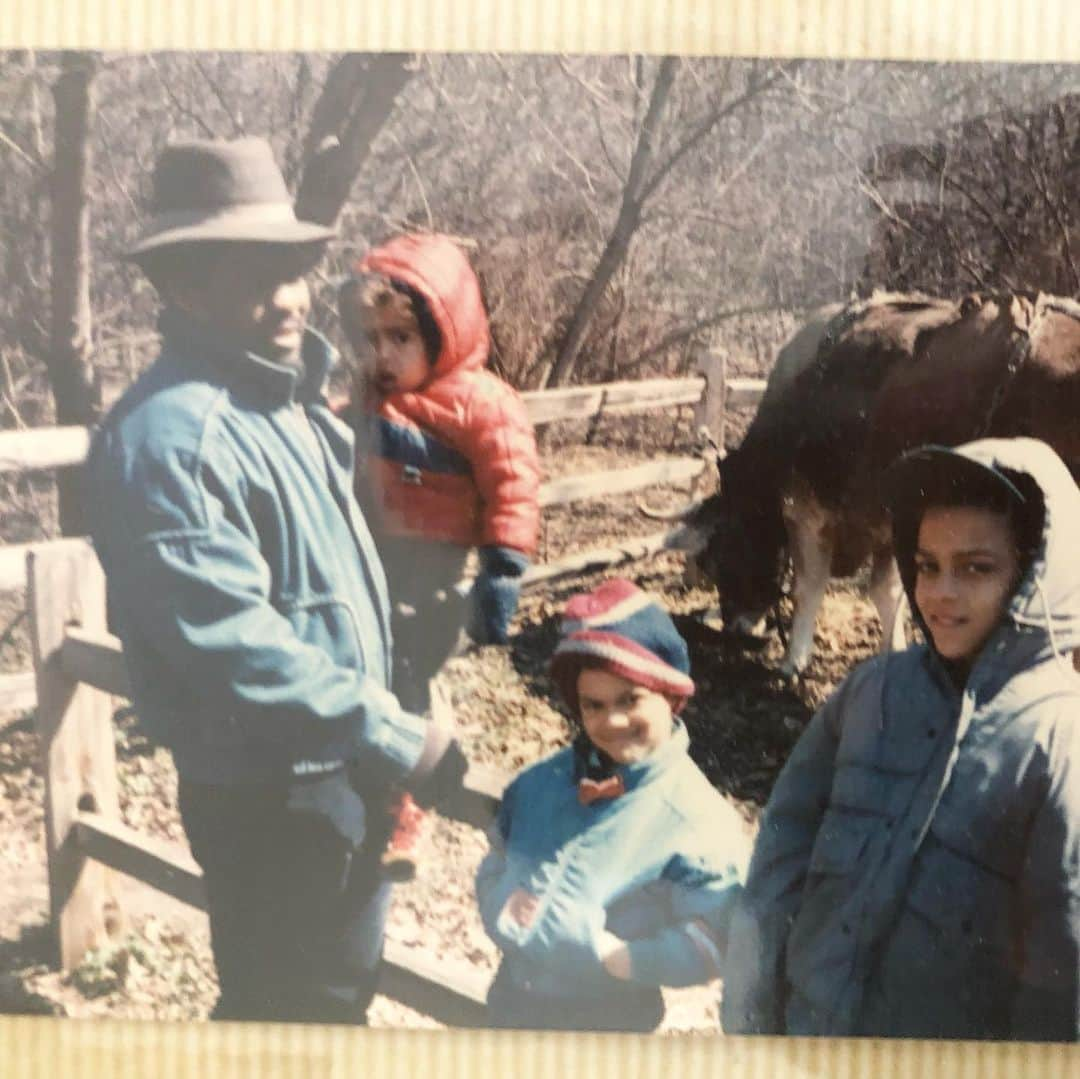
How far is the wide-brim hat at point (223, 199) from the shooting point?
2.06m

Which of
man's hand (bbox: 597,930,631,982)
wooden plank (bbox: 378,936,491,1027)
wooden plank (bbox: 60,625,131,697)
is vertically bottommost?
wooden plank (bbox: 378,936,491,1027)

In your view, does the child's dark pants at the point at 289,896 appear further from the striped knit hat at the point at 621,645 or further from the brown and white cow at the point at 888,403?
the brown and white cow at the point at 888,403

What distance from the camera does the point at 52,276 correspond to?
212 cm

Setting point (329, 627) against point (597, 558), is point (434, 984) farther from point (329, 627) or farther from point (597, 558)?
point (597, 558)

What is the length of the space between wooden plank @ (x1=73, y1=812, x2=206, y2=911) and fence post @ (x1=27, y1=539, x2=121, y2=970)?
20mm

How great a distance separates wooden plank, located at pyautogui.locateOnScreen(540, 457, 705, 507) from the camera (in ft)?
6.93

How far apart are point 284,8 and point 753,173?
0.90 meters

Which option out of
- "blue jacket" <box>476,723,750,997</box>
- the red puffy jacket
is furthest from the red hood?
"blue jacket" <box>476,723,750,997</box>

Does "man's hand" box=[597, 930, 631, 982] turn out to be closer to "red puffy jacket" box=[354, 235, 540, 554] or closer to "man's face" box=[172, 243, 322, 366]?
"red puffy jacket" box=[354, 235, 540, 554]

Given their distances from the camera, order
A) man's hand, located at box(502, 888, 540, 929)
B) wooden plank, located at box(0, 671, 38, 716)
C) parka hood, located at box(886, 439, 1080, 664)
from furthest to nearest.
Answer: wooden plank, located at box(0, 671, 38, 716) < man's hand, located at box(502, 888, 540, 929) < parka hood, located at box(886, 439, 1080, 664)

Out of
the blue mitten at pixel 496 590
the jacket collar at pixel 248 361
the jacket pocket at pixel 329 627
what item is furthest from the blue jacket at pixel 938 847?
the jacket collar at pixel 248 361

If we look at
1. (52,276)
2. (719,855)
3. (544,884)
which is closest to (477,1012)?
(544,884)

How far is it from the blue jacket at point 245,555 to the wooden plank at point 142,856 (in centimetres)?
25

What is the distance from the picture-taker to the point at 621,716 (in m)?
2.11
